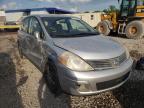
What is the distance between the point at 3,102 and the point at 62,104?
1.27 m

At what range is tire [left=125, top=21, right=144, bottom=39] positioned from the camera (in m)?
13.6

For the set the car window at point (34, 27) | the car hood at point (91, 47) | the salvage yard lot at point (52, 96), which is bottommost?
the salvage yard lot at point (52, 96)

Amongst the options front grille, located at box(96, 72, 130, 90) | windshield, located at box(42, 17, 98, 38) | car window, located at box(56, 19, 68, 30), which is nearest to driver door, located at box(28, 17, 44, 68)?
windshield, located at box(42, 17, 98, 38)

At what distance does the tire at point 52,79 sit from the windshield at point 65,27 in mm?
785

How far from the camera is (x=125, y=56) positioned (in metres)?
4.66

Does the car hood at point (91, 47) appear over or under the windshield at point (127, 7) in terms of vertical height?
under

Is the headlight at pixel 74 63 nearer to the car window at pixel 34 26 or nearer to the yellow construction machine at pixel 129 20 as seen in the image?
the car window at pixel 34 26

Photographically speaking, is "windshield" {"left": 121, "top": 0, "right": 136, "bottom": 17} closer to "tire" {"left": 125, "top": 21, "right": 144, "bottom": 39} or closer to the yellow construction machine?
the yellow construction machine

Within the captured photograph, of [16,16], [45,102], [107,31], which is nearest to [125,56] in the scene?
[45,102]

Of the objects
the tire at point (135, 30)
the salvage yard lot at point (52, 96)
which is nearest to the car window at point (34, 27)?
the salvage yard lot at point (52, 96)

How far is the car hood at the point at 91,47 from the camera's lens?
4.07 metres

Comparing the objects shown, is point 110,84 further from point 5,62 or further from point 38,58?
point 5,62

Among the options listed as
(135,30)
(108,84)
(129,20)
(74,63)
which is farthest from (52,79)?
(129,20)

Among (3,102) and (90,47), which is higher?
(90,47)
